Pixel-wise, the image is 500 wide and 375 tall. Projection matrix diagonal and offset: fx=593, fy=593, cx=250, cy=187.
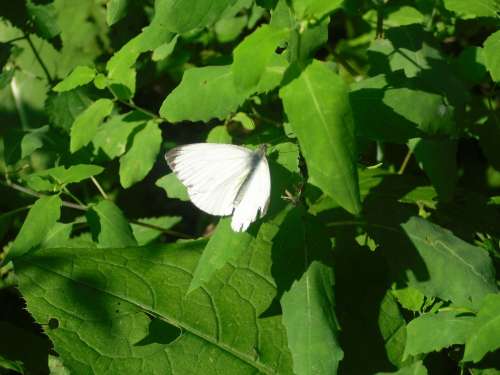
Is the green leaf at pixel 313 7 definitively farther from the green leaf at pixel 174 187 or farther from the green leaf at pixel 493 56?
the green leaf at pixel 174 187

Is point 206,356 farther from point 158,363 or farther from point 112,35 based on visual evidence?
point 112,35

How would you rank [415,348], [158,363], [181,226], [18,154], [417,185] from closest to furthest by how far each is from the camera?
[415,348], [158,363], [417,185], [18,154], [181,226]

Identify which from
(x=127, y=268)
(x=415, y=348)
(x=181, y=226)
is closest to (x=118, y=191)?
(x=181, y=226)

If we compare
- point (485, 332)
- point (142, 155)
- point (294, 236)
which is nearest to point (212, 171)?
point (294, 236)

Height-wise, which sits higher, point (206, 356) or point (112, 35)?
point (112, 35)

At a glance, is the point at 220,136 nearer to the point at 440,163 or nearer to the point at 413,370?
the point at 440,163

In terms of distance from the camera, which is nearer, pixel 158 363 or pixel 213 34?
pixel 158 363

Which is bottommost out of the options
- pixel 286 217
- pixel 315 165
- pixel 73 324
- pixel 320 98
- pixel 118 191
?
pixel 118 191
